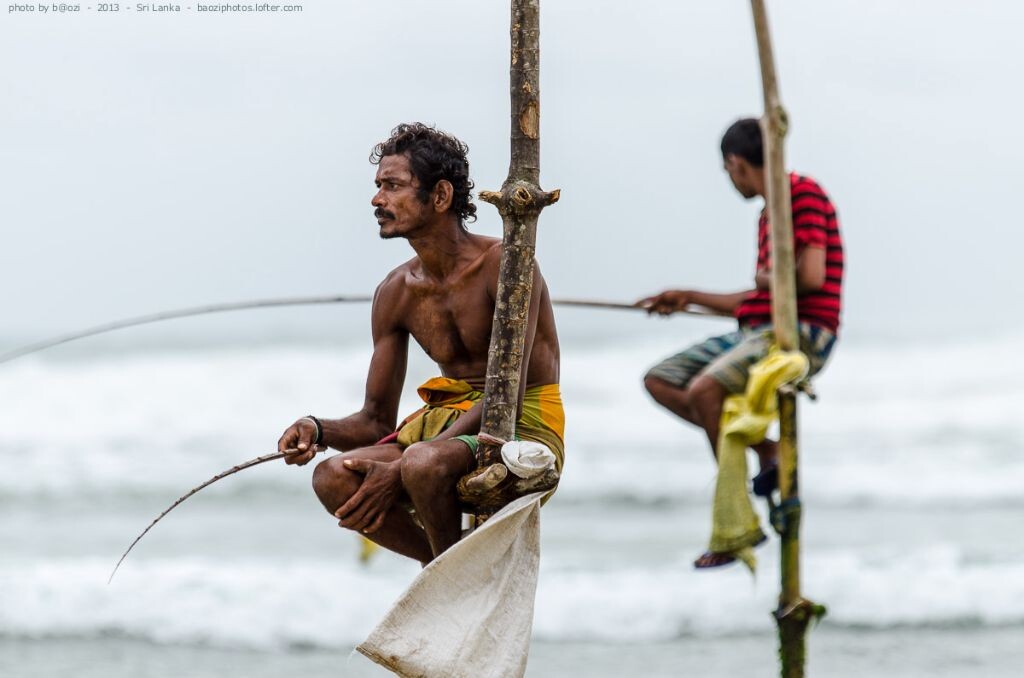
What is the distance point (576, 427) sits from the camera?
1541cm

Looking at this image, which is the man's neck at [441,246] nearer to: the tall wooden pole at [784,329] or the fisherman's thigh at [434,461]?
the fisherman's thigh at [434,461]

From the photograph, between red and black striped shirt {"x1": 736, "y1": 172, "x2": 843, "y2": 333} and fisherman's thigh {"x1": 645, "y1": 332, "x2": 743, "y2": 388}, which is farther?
fisherman's thigh {"x1": 645, "y1": 332, "x2": 743, "y2": 388}

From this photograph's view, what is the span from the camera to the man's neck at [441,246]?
4508 mm

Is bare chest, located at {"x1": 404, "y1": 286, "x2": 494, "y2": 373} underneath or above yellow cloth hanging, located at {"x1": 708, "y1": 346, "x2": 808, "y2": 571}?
above

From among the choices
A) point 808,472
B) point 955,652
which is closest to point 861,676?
point 955,652

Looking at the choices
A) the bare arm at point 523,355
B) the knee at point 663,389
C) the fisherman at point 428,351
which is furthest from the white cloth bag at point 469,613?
the knee at point 663,389

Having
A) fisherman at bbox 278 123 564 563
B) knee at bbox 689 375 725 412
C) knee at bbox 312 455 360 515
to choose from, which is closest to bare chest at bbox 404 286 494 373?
fisherman at bbox 278 123 564 563

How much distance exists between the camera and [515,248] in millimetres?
4160

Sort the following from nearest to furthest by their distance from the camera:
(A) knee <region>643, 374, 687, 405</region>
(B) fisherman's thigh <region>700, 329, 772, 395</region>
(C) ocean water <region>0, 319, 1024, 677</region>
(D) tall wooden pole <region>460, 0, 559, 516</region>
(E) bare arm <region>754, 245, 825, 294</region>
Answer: (D) tall wooden pole <region>460, 0, 559, 516</region> < (E) bare arm <region>754, 245, 825, 294</region> < (B) fisherman's thigh <region>700, 329, 772, 395</region> < (A) knee <region>643, 374, 687, 405</region> < (C) ocean water <region>0, 319, 1024, 677</region>

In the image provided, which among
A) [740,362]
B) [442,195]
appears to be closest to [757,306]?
[740,362]

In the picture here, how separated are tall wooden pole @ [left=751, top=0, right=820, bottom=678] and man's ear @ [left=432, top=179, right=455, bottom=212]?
2.85ft

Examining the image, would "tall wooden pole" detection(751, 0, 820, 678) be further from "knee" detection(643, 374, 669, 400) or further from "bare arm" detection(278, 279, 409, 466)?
"bare arm" detection(278, 279, 409, 466)

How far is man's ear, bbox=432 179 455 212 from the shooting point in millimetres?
4488

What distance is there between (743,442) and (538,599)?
20.1ft
